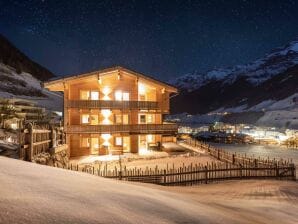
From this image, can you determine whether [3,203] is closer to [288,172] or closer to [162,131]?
[288,172]

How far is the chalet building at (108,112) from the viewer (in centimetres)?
3409

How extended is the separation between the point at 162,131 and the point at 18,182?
98.1ft

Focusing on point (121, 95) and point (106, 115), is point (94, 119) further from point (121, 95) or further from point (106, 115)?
→ point (121, 95)

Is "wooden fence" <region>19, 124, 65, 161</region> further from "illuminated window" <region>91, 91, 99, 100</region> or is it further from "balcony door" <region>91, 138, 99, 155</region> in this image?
"illuminated window" <region>91, 91, 99, 100</region>

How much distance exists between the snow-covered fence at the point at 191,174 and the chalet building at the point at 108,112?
425 inches

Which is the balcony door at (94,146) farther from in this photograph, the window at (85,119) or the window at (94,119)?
the window at (85,119)

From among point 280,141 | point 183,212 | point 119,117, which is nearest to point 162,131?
point 119,117

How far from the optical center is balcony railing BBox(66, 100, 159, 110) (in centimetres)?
3409

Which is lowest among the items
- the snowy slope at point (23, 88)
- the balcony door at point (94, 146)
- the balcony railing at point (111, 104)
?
the balcony door at point (94, 146)

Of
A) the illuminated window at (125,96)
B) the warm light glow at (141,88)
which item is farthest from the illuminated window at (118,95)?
the warm light glow at (141,88)

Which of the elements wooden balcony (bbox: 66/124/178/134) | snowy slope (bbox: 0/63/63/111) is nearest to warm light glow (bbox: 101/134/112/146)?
wooden balcony (bbox: 66/124/178/134)

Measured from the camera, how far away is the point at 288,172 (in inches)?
1041

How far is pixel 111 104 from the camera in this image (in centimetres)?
3519

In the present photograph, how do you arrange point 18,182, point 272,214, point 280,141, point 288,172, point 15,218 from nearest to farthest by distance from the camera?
point 15,218 < point 18,182 < point 272,214 < point 288,172 < point 280,141
